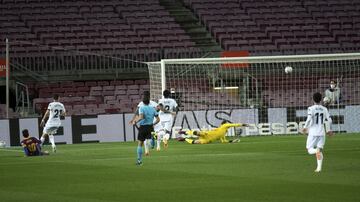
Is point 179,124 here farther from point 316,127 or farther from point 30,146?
point 316,127

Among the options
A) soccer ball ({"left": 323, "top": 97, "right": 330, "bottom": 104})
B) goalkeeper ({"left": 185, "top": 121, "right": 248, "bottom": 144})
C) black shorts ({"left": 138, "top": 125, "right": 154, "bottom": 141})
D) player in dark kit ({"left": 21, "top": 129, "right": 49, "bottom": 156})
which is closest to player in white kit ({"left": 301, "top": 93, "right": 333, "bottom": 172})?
black shorts ({"left": 138, "top": 125, "right": 154, "bottom": 141})

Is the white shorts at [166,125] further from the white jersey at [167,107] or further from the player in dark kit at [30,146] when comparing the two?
the player in dark kit at [30,146]

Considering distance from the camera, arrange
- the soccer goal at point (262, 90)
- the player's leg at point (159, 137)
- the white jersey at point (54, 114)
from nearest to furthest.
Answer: the player's leg at point (159, 137)
the white jersey at point (54, 114)
the soccer goal at point (262, 90)

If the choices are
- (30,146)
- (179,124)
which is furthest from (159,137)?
(179,124)

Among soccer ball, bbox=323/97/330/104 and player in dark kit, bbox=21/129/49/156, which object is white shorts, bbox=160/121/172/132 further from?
soccer ball, bbox=323/97/330/104

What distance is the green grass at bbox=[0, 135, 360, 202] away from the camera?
1498 cm

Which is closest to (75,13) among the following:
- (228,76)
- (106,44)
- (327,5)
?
(106,44)

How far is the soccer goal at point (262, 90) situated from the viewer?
38000mm

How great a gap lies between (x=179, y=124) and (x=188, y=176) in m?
18.9

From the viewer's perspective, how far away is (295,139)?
3391 cm

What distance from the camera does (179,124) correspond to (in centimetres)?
3750

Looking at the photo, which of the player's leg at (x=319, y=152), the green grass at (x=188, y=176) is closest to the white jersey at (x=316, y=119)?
the player's leg at (x=319, y=152)

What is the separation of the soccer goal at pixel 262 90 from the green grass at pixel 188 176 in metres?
9.07

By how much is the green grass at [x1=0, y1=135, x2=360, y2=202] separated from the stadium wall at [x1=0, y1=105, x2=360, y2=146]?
287 inches
